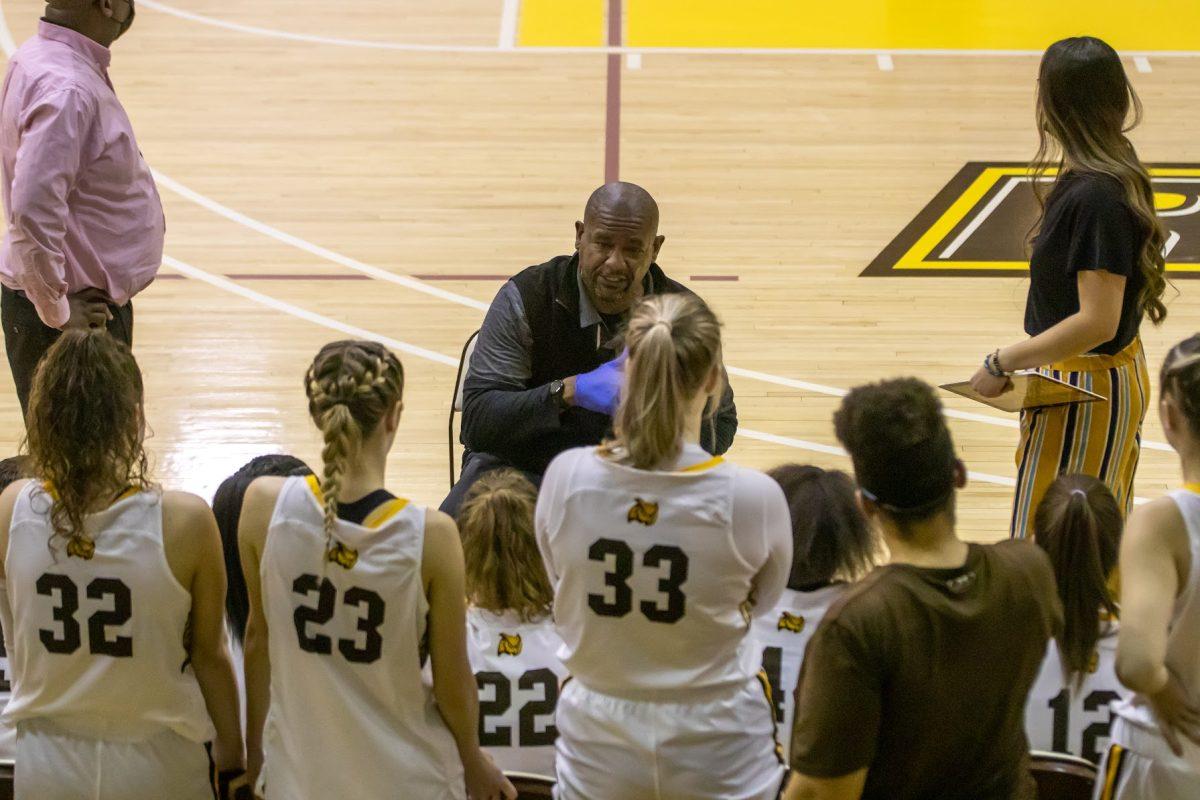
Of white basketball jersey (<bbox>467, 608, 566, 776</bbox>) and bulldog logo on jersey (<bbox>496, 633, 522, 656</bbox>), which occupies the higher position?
bulldog logo on jersey (<bbox>496, 633, 522, 656</bbox>)

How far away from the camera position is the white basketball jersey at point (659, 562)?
2.54m

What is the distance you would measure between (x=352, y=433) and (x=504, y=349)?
149 centimetres

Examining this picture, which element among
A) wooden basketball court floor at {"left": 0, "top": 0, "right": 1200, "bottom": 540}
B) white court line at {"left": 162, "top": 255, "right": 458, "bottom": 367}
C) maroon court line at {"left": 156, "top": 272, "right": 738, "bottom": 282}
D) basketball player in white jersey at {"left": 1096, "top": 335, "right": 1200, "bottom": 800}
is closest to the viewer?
basketball player in white jersey at {"left": 1096, "top": 335, "right": 1200, "bottom": 800}

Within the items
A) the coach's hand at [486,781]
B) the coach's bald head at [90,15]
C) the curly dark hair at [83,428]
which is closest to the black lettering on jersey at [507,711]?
the coach's hand at [486,781]

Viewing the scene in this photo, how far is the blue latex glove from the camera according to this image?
3.66 m

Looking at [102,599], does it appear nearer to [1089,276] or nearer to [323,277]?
[1089,276]

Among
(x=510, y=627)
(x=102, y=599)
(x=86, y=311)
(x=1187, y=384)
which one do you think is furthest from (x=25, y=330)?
(x=1187, y=384)

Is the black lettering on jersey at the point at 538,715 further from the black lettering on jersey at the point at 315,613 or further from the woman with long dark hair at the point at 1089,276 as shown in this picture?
the woman with long dark hair at the point at 1089,276

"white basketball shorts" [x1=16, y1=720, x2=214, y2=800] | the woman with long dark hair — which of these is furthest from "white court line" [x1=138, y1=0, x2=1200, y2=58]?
"white basketball shorts" [x1=16, y1=720, x2=214, y2=800]

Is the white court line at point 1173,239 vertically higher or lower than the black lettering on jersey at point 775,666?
higher

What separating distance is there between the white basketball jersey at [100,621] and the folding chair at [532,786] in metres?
0.65

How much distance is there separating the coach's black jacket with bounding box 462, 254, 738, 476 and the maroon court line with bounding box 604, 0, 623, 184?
11.5 feet

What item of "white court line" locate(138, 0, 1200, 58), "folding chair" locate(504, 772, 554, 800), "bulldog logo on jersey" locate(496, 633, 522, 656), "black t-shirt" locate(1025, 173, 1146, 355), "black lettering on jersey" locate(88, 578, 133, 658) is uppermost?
"white court line" locate(138, 0, 1200, 58)

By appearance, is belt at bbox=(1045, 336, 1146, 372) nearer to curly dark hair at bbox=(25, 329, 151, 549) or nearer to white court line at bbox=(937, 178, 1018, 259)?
curly dark hair at bbox=(25, 329, 151, 549)
